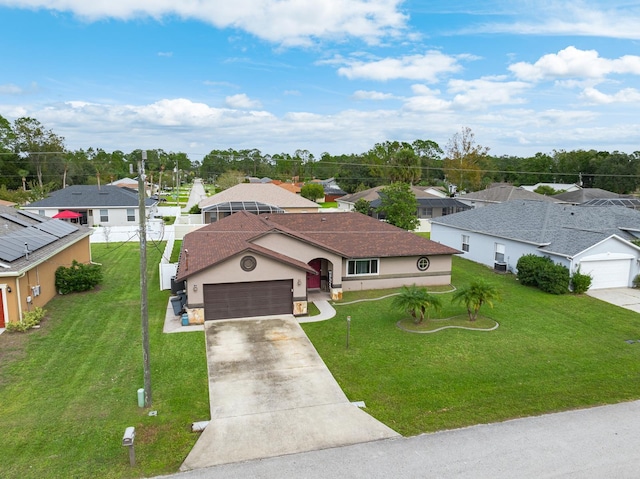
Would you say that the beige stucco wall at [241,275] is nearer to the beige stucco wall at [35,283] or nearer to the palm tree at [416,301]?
the palm tree at [416,301]

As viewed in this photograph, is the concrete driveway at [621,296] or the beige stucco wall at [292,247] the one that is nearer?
the beige stucco wall at [292,247]

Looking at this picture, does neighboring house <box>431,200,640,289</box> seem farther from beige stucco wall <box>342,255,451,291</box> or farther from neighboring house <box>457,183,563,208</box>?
neighboring house <box>457,183,563,208</box>

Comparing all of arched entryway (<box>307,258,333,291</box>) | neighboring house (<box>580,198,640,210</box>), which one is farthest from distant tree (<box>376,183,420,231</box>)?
neighboring house (<box>580,198,640,210</box>)

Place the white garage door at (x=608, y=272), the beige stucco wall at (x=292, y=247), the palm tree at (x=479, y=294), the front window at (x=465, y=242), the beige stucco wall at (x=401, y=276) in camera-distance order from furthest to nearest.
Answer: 1. the front window at (x=465, y=242)
2. the white garage door at (x=608, y=272)
3. the beige stucco wall at (x=401, y=276)
4. the beige stucco wall at (x=292, y=247)
5. the palm tree at (x=479, y=294)

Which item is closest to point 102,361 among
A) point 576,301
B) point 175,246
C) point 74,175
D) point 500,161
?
point 576,301

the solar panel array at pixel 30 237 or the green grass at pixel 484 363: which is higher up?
the solar panel array at pixel 30 237

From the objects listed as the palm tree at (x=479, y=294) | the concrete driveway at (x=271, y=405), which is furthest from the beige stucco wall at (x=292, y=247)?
the palm tree at (x=479, y=294)
